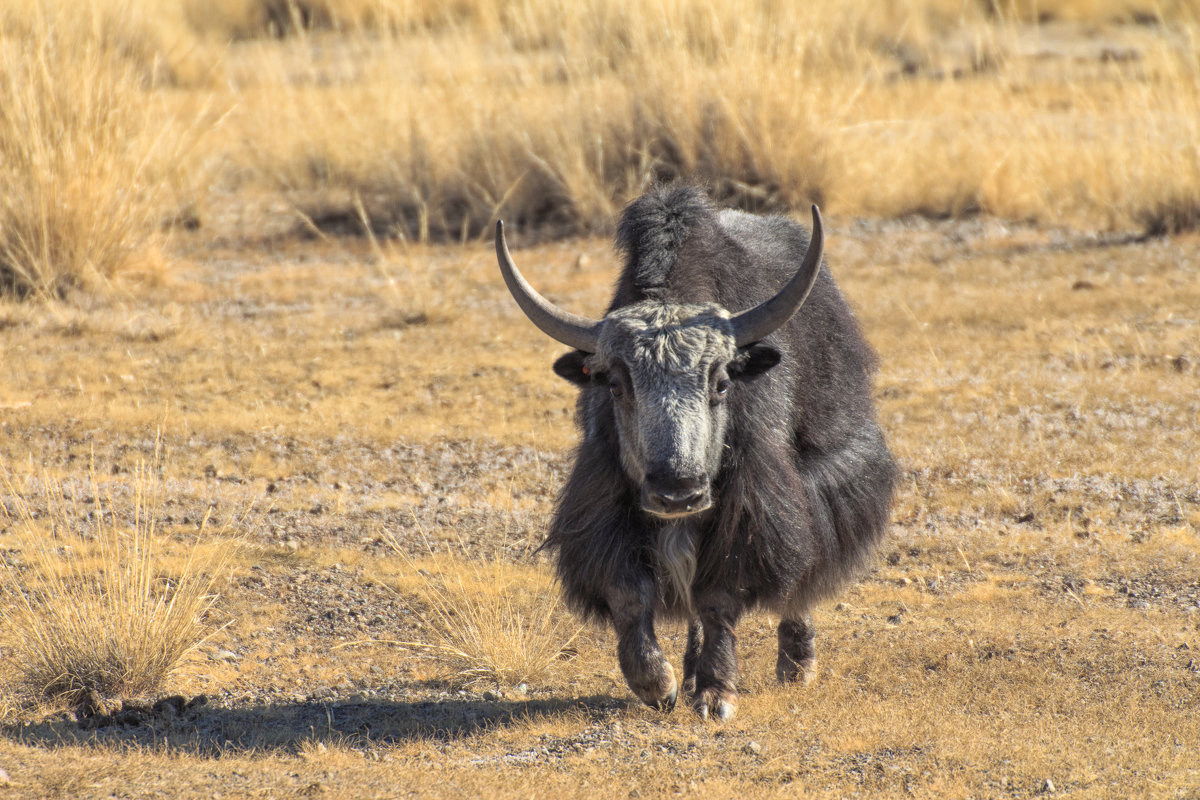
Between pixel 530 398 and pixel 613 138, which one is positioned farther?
pixel 613 138

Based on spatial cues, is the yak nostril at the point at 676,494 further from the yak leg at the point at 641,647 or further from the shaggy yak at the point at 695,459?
the yak leg at the point at 641,647

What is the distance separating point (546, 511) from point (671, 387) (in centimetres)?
316

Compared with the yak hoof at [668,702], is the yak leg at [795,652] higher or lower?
lower

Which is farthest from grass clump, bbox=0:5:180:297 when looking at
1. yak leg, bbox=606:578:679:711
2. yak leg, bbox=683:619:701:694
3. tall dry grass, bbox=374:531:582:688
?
yak leg, bbox=606:578:679:711

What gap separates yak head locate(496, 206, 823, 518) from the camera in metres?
5.07

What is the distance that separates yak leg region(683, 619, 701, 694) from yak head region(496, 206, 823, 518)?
838 millimetres

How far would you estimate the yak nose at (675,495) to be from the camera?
4.95 m

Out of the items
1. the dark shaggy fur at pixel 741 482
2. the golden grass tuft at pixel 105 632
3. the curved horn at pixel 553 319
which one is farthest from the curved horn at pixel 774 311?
the golden grass tuft at pixel 105 632

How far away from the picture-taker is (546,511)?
27.1 feet

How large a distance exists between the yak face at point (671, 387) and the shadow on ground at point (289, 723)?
118 cm

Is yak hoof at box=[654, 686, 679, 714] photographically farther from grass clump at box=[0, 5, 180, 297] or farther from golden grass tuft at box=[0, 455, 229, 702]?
grass clump at box=[0, 5, 180, 297]

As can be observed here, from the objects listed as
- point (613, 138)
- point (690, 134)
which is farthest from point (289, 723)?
point (613, 138)

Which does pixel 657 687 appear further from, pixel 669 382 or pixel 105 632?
pixel 105 632

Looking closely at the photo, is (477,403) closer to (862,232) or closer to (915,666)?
(915,666)
